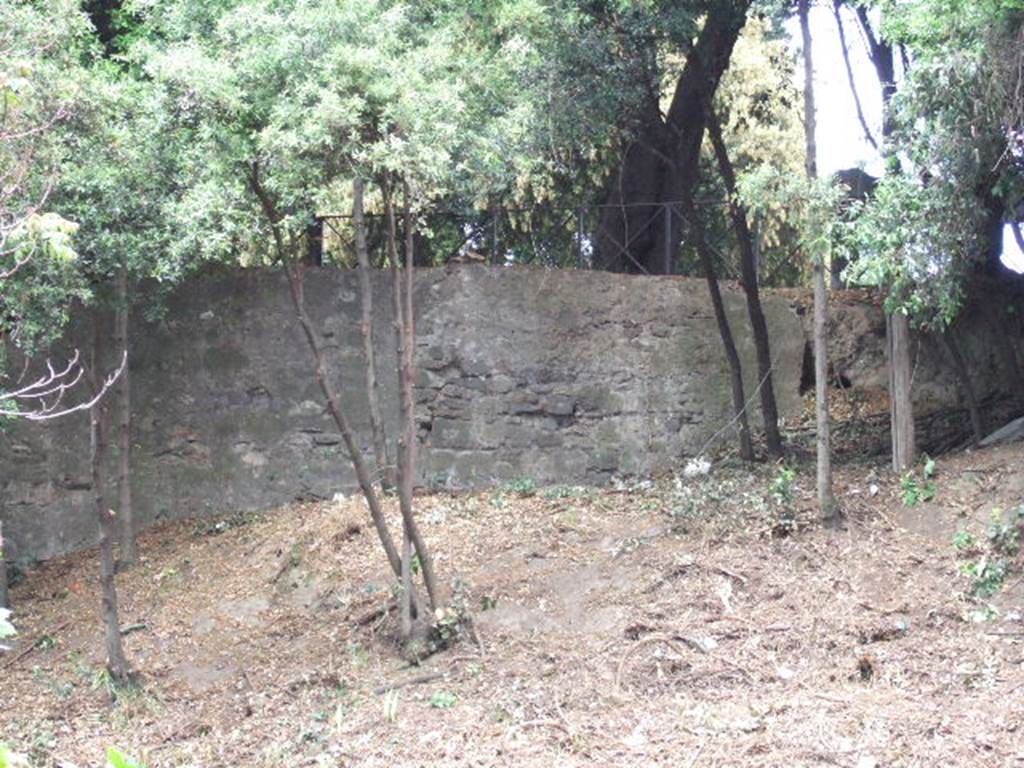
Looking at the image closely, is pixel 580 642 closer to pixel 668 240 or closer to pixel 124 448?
pixel 124 448

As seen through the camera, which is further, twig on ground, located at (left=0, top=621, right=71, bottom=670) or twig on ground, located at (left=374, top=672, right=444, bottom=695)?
twig on ground, located at (left=0, top=621, right=71, bottom=670)

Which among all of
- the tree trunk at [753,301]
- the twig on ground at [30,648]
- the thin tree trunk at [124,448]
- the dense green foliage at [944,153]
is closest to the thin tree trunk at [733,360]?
the tree trunk at [753,301]

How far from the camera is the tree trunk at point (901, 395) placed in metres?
8.73

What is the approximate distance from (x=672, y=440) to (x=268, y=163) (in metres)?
4.41

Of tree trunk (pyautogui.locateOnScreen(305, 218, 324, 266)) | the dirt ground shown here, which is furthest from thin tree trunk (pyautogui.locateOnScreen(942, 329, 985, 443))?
tree trunk (pyautogui.locateOnScreen(305, 218, 324, 266))

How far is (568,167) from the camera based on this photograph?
1023cm

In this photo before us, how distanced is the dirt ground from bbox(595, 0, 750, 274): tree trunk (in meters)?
2.57

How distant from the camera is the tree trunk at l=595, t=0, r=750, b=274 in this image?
10.0 m

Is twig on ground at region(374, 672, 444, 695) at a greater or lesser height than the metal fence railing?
lesser

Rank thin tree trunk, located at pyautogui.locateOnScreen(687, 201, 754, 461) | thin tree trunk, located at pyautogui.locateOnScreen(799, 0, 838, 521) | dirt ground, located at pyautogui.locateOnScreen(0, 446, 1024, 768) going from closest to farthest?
dirt ground, located at pyautogui.locateOnScreen(0, 446, 1024, 768)
thin tree trunk, located at pyautogui.locateOnScreen(799, 0, 838, 521)
thin tree trunk, located at pyautogui.locateOnScreen(687, 201, 754, 461)

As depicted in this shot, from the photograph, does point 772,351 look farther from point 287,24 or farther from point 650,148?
point 287,24

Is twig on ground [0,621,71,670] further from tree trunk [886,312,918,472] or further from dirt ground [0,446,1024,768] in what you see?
tree trunk [886,312,918,472]

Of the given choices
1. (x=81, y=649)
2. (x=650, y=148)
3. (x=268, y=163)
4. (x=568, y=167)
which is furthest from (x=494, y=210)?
(x=81, y=649)

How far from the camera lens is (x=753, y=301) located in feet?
31.7
